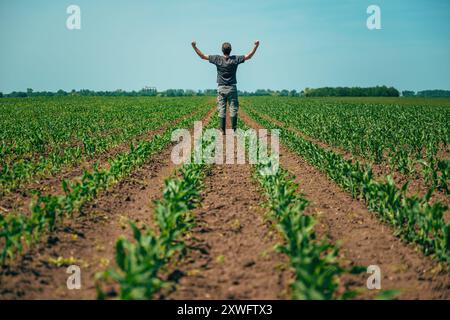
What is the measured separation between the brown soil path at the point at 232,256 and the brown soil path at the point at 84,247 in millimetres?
845

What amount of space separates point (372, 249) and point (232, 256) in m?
1.66

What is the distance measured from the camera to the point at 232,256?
13.6 feet

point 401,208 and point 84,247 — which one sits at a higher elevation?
point 401,208

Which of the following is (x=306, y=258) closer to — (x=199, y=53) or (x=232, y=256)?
(x=232, y=256)

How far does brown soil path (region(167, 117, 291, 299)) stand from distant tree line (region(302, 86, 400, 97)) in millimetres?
104840

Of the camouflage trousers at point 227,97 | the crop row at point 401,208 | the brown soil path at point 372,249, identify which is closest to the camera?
the brown soil path at point 372,249

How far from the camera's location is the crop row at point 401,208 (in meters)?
4.15

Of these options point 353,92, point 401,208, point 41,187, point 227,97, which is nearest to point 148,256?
point 401,208

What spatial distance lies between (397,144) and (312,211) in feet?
26.2

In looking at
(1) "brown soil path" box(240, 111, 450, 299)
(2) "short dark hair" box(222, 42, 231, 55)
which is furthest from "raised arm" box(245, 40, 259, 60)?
(1) "brown soil path" box(240, 111, 450, 299)

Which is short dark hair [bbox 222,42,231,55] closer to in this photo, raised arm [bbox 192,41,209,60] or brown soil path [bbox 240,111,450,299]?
raised arm [bbox 192,41,209,60]

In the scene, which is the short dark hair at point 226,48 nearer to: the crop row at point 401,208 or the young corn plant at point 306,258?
the crop row at point 401,208

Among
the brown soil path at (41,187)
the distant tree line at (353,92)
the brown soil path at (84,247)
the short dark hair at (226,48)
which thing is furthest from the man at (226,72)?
the distant tree line at (353,92)

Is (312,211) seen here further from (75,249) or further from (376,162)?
(376,162)
